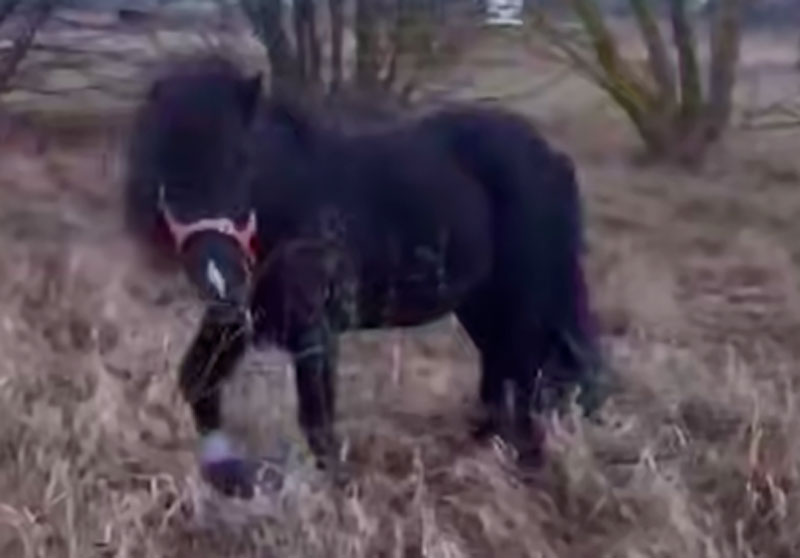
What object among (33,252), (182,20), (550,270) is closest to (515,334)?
(550,270)

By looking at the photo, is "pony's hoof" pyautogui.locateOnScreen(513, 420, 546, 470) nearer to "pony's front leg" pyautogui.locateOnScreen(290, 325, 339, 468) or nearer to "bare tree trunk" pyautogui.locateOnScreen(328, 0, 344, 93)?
"pony's front leg" pyautogui.locateOnScreen(290, 325, 339, 468)

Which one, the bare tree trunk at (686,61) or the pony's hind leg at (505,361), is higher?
the pony's hind leg at (505,361)

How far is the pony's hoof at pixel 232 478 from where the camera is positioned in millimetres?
4102

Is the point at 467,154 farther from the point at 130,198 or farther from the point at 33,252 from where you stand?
the point at 33,252

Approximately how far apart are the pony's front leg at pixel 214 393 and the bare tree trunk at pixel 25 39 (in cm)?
396

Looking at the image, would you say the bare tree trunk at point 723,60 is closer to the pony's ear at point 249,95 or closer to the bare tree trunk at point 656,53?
the bare tree trunk at point 656,53

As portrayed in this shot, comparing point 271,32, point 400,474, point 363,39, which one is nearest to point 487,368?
point 400,474

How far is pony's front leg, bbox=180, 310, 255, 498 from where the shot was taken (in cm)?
412

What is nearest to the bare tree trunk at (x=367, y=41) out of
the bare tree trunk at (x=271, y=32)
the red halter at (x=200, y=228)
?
the bare tree trunk at (x=271, y=32)

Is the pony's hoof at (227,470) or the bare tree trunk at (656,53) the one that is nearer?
the pony's hoof at (227,470)

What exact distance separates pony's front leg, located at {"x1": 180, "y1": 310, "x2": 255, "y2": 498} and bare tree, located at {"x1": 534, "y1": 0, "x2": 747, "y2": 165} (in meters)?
6.30

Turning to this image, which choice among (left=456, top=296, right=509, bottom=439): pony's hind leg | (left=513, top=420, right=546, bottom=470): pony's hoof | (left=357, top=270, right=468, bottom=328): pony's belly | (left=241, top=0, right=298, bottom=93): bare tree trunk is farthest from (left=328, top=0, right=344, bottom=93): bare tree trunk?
(left=513, top=420, right=546, bottom=470): pony's hoof

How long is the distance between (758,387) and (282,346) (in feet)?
4.55

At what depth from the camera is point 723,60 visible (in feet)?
34.9
